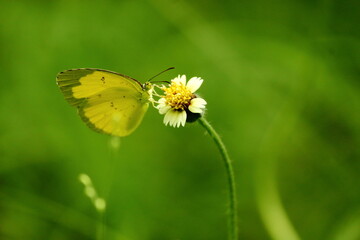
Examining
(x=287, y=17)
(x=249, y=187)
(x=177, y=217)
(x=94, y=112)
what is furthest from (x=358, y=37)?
(x=94, y=112)

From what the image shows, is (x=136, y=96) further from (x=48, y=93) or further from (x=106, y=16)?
(x=106, y=16)

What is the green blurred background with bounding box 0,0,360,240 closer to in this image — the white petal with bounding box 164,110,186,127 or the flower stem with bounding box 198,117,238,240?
the white petal with bounding box 164,110,186,127

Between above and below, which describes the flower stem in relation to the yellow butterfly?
below

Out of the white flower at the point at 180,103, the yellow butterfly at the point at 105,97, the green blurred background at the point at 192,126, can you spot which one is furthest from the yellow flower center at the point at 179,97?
the green blurred background at the point at 192,126

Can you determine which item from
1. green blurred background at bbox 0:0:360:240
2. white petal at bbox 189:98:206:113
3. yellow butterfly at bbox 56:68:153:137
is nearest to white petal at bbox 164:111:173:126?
white petal at bbox 189:98:206:113

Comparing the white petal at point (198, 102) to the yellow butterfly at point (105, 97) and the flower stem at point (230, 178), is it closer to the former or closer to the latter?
the flower stem at point (230, 178)

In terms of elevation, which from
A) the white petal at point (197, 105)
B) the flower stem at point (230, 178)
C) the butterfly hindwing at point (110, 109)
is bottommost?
the flower stem at point (230, 178)
